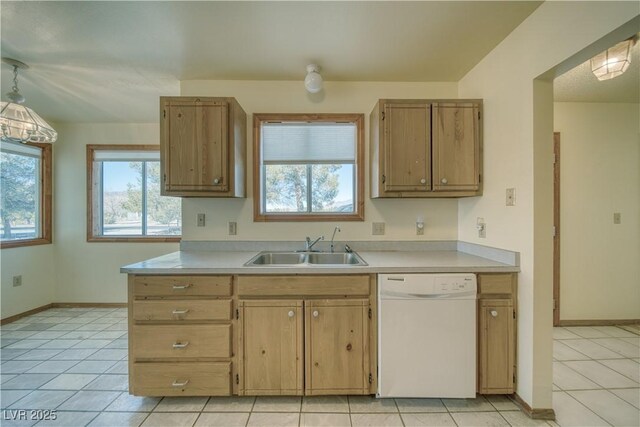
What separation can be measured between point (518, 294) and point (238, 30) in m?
2.47

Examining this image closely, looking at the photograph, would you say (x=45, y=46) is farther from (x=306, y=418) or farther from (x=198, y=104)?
(x=306, y=418)

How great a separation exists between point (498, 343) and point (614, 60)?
199 cm

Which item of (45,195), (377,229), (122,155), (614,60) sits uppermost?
(614,60)

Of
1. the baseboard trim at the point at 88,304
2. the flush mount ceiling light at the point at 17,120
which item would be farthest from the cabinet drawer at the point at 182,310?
the baseboard trim at the point at 88,304

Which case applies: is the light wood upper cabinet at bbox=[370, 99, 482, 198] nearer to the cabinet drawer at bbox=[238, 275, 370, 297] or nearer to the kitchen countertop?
the kitchen countertop

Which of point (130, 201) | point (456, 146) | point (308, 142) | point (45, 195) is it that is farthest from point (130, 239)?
point (456, 146)

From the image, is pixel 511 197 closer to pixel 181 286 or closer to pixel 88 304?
pixel 181 286

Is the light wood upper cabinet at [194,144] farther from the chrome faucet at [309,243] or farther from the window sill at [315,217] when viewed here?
the chrome faucet at [309,243]

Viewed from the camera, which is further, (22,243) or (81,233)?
(81,233)

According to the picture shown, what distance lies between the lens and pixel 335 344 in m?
1.77

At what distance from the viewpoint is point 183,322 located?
1.76 m

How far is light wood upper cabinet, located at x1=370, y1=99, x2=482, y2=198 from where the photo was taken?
6.93 feet

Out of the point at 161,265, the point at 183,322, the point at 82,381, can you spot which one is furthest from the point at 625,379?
the point at 82,381

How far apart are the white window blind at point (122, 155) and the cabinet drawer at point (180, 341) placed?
8.70 feet
